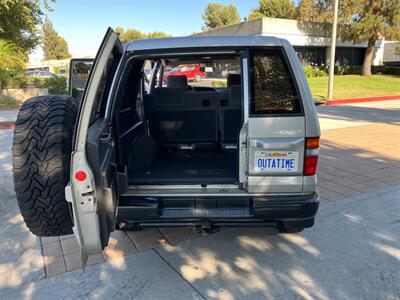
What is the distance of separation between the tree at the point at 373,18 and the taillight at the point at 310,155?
2754 cm

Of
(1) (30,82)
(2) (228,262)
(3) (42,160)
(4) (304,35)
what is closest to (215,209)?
(2) (228,262)

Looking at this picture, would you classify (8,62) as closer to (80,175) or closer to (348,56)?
(80,175)

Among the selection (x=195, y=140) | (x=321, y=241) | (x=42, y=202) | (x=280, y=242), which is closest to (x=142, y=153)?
(x=195, y=140)

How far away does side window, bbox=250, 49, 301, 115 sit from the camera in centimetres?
281

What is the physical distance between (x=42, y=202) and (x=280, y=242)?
228 cm

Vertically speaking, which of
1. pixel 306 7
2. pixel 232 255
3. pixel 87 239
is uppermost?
pixel 306 7

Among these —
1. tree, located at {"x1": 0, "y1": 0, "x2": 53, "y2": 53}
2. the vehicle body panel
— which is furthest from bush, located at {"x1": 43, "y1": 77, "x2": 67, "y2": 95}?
the vehicle body panel

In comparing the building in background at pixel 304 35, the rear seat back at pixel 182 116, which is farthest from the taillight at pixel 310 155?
the building in background at pixel 304 35

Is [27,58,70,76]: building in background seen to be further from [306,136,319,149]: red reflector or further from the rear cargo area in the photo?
[306,136,319,149]: red reflector

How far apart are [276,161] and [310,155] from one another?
Result: 28 centimetres

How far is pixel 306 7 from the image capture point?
4091 centimetres

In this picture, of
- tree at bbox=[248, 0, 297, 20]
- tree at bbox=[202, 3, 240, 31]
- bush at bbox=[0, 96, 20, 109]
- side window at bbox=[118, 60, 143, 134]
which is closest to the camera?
side window at bbox=[118, 60, 143, 134]

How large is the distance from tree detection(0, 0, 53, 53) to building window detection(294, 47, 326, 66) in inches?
837

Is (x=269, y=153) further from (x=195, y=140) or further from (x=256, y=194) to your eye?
(x=195, y=140)
